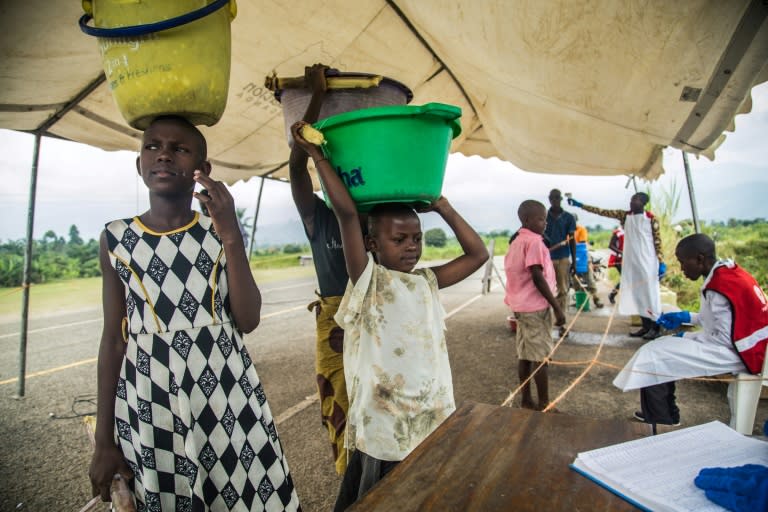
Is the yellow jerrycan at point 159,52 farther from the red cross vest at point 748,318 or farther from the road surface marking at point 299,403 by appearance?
the red cross vest at point 748,318

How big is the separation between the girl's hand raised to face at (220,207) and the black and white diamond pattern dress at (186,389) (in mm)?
109

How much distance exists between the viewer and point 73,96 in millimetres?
2643

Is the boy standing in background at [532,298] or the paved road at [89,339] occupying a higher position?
the boy standing in background at [532,298]

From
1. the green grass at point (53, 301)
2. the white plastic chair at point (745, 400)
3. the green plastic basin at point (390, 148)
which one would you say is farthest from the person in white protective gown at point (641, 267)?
the green grass at point (53, 301)

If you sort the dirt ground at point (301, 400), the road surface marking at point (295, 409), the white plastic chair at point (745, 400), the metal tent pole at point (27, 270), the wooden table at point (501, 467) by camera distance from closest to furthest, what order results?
the wooden table at point (501, 467)
the dirt ground at point (301, 400)
the white plastic chair at point (745, 400)
the road surface marking at point (295, 409)
the metal tent pole at point (27, 270)

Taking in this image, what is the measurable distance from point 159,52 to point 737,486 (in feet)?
5.43

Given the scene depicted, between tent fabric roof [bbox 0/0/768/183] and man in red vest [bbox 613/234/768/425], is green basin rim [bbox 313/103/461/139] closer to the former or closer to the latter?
tent fabric roof [bbox 0/0/768/183]

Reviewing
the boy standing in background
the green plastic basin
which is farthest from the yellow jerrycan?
the boy standing in background

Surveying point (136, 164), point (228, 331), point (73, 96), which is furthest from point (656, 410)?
point (73, 96)

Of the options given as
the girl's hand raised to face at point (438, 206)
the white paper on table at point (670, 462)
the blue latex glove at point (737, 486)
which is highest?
the girl's hand raised to face at point (438, 206)

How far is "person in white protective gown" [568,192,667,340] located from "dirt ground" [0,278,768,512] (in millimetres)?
415

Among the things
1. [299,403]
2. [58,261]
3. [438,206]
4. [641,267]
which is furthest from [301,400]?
[58,261]

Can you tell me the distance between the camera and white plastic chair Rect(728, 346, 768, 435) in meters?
2.60

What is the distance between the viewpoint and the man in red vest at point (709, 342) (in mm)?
2555
